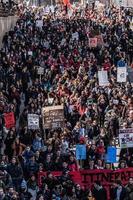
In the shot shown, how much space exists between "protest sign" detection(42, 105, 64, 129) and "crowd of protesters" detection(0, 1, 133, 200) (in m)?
0.27

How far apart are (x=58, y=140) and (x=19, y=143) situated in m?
1.04

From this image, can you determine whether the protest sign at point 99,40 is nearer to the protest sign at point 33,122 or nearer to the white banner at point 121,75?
the white banner at point 121,75

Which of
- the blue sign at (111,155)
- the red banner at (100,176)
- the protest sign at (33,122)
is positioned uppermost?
the protest sign at (33,122)

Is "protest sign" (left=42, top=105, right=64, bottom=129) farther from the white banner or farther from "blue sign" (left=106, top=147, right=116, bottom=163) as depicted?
the white banner

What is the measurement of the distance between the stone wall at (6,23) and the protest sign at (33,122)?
50.1ft

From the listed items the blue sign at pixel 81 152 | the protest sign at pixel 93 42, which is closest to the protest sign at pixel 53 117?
the blue sign at pixel 81 152

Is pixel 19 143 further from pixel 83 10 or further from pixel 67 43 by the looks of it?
pixel 83 10

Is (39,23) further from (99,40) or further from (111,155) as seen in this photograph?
(111,155)

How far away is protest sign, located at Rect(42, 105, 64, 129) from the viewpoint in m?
23.0

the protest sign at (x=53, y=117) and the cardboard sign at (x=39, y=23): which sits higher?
the cardboard sign at (x=39, y=23)

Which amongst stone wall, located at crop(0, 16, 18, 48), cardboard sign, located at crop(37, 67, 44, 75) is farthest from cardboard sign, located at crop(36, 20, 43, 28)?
cardboard sign, located at crop(37, 67, 44, 75)

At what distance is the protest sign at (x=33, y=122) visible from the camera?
76.0ft

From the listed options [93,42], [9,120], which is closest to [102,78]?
[9,120]

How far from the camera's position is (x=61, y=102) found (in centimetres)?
2597
